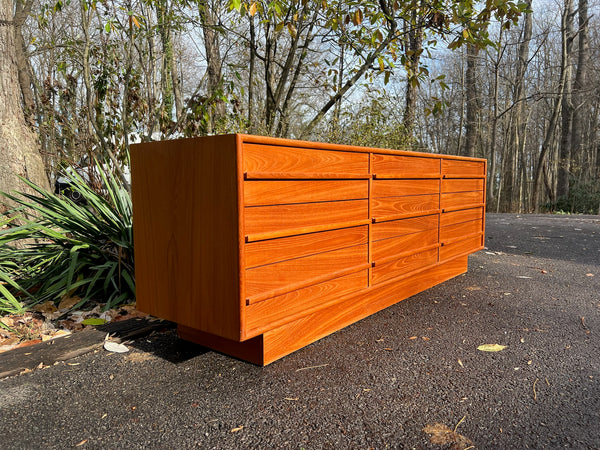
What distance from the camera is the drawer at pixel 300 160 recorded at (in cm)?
224

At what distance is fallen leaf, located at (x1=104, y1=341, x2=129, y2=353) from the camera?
2.70m

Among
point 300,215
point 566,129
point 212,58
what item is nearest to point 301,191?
point 300,215

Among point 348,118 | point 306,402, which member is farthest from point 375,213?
point 348,118

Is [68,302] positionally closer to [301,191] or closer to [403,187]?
[301,191]

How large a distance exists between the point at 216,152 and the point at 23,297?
8.04 feet

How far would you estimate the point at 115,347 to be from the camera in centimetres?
274

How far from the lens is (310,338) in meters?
2.86

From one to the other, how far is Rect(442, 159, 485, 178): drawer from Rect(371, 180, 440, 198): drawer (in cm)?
25

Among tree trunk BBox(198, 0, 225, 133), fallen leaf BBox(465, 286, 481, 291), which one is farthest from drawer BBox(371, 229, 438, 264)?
tree trunk BBox(198, 0, 225, 133)

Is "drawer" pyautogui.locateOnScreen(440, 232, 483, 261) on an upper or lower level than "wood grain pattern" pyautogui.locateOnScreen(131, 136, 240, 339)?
lower

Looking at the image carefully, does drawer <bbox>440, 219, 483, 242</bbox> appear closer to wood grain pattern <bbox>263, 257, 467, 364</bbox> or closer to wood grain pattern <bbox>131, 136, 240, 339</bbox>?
wood grain pattern <bbox>263, 257, 467, 364</bbox>

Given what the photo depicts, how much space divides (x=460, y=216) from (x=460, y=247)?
1.11 feet

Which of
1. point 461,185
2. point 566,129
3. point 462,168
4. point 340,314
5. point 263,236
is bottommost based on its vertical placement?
point 340,314

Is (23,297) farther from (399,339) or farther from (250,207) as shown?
(399,339)
